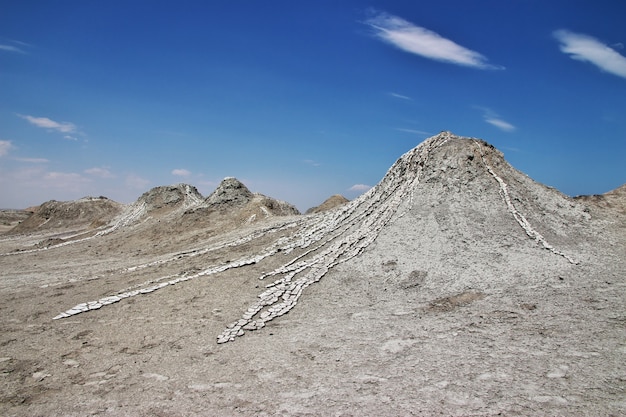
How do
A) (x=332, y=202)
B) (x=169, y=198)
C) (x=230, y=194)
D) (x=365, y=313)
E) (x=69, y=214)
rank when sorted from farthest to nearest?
(x=69, y=214) < (x=332, y=202) < (x=169, y=198) < (x=230, y=194) < (x=365, y=313)

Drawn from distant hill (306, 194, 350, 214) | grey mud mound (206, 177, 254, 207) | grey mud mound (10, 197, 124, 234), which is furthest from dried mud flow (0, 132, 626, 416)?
grey mud mound (10, 197, 124, 234)

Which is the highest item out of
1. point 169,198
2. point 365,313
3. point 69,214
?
point 169,198

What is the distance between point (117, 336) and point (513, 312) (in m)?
11.2

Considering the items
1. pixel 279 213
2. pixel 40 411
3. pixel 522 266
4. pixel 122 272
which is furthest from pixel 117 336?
pixel 279 213

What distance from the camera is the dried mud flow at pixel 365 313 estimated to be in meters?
7.62

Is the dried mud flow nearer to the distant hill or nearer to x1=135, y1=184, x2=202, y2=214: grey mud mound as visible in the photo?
x1=135, y1=184, x2=202, y2=214: grey mud mound

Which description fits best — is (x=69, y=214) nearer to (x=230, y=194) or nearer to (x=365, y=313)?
(x=230, y=194)

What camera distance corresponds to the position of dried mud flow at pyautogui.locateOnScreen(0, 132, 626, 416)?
762 cm

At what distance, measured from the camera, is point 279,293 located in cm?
1401

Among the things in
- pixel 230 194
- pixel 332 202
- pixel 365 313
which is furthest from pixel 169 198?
pixel 365 313

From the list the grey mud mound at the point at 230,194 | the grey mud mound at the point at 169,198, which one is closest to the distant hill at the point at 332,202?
the grey mud mound at the point at 230,194

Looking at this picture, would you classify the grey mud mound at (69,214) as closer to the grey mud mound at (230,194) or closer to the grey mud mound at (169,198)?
the grey mud mound at (169,198)

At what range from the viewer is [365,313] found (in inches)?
484

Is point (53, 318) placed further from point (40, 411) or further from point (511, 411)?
point (511, 411)
